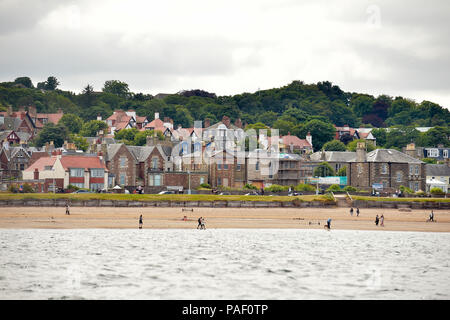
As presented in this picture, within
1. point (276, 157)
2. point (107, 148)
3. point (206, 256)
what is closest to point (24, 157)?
point (107, 148)

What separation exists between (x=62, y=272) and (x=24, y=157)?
255 feet

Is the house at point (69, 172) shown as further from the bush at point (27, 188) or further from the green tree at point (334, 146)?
the green tree at point (334, 146)

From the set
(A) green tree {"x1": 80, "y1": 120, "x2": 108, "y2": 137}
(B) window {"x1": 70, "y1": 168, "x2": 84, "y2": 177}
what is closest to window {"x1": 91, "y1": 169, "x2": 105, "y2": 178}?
(B) window {"x1": 70, "y1": 168, "x2": 84, "y2": 177}

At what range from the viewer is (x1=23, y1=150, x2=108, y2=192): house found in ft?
274

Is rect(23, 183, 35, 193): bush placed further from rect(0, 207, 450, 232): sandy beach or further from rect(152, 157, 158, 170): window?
rect(152, 157, 158, 170): window

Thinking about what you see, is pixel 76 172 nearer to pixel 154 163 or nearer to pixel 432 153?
pixel 154 163

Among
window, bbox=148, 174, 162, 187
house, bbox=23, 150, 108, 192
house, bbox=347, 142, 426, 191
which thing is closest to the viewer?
house, bbox=23, 150, 108, 192

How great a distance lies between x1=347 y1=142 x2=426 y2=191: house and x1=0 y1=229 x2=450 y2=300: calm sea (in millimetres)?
37336

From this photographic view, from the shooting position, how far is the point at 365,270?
130 ft

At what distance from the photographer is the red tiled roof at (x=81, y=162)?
84.4 m

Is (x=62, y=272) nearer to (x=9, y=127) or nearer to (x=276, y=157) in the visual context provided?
(x=276, y=157)

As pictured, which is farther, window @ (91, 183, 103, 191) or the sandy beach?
window @ (91, 183, 103, 191)

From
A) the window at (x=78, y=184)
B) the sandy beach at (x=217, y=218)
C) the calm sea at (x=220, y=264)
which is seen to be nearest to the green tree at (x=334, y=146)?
the window at (x=78, y=184)

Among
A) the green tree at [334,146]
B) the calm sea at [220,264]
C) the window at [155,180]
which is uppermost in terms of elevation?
the green tree at [334,146]
